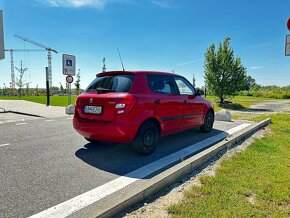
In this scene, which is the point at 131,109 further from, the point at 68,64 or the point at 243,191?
the point at 68,64

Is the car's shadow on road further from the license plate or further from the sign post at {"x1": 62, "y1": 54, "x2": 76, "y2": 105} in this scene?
the sign post at {"x1": 62, "y1": 54, "x2": 76, "y2": 105}

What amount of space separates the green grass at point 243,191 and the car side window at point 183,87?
2.05 m

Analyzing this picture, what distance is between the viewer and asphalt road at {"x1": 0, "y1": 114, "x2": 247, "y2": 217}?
9.34 ft

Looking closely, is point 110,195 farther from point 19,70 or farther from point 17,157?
point 19,70

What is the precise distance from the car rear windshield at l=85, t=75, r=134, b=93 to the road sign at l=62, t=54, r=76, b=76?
10092 mm

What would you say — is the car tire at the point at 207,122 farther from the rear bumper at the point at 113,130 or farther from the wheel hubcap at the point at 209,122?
the rear bumper at the point at 113,130

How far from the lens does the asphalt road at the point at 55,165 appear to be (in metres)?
2.85

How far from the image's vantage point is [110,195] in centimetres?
296

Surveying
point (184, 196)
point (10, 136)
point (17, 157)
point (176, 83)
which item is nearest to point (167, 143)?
point (176, 83)

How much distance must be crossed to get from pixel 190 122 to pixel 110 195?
11.5ft

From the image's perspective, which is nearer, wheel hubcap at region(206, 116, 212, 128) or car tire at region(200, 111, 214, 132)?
car tire at region(200, 111, 214, 132)

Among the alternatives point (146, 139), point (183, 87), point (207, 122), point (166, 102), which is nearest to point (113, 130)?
point (146, 139)

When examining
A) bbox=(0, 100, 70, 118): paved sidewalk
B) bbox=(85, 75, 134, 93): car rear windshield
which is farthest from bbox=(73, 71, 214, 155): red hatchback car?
bbox=(0, 100, 70, 118): paved sidewalk

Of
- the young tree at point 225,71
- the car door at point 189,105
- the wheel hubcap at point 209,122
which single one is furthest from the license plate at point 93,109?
the young tree at point 225,71
